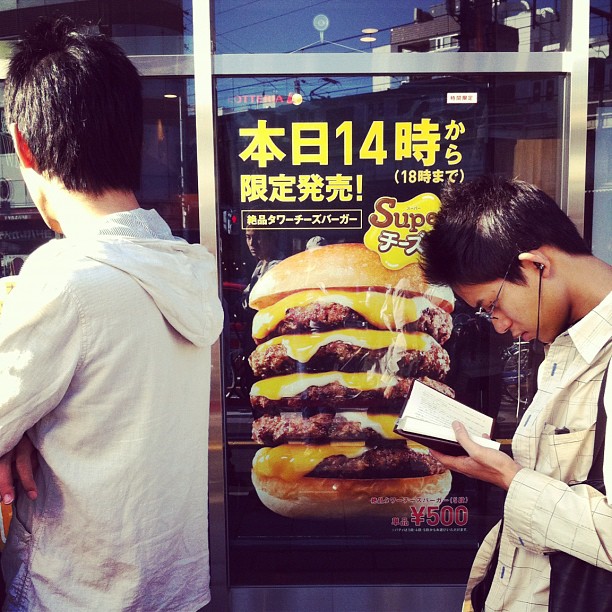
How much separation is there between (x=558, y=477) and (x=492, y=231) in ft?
1.96

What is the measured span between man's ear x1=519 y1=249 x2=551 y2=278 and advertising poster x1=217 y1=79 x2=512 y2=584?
1.66 meters

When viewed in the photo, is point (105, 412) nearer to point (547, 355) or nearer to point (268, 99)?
point (547, 355)

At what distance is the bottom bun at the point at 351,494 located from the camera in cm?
329

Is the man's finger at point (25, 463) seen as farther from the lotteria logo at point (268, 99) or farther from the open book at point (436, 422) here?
the lotteria logo at point (268, 99)

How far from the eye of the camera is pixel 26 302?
114 centimetres

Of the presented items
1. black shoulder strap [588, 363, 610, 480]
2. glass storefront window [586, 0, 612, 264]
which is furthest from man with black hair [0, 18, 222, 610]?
glass storefront window [586, 0, 612, 264]

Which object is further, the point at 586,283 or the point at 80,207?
the point at 586,283

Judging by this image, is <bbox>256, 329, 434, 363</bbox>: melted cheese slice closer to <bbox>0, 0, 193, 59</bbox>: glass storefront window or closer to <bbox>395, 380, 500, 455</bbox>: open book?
<bbox>395, 380, 500, 455</bbox>: open book

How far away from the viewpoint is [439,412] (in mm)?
1770

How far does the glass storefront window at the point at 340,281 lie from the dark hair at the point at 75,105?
1836 mm

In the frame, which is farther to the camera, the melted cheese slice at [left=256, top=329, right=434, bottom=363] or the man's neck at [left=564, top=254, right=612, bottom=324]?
the melted cheese slice at [left=256, top=329, right=434, bottom=363]

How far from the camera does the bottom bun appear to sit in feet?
10.8

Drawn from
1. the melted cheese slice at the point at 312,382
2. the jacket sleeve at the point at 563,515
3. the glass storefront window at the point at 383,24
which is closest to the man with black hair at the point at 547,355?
the jacket sleeve at the point at 563,515

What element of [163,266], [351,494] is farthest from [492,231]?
[351,494]
